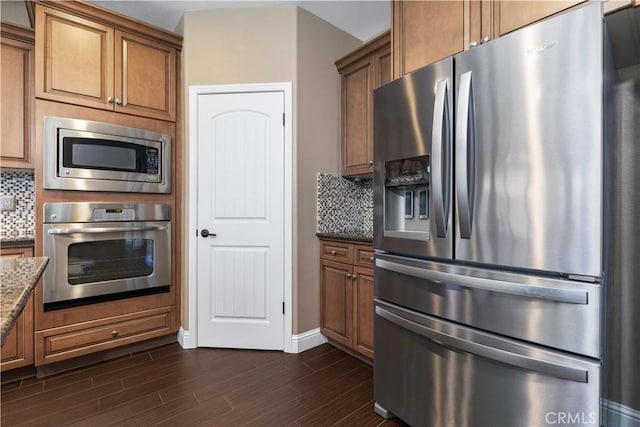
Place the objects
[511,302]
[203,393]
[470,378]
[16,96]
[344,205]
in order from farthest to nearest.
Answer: [344,205]
[16,96]
[203,393]
[470,378]
[511,302]

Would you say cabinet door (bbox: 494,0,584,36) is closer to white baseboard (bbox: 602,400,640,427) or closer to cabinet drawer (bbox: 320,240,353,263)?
cabinet drawer (bbox: 320,240,353,263)

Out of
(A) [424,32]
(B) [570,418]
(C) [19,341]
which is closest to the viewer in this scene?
(B) [570,418]

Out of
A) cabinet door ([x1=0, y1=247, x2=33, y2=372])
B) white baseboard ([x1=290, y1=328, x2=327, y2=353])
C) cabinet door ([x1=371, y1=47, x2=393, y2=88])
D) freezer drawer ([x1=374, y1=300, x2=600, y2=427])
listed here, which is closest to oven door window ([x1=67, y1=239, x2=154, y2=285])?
cabinet door ([x1=0, y1=247, x2=33, y2=372])

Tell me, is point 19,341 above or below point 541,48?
below

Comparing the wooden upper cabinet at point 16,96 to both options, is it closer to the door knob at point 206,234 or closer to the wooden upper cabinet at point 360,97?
the door knob at point 206,234

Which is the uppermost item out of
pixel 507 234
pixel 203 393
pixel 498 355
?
pixel 507 234

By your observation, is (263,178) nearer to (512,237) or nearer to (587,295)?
(512,237)

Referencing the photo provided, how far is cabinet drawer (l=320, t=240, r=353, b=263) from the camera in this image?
8.02 ft

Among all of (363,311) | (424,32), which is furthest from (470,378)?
(424,32)

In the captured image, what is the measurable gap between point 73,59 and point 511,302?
10.0 feet

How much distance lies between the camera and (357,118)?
2.79 meters

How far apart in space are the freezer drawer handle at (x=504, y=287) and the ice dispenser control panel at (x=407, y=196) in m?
0.18

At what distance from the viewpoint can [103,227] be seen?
94.5 inches

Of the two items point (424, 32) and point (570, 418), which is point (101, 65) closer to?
point (424, 32)
